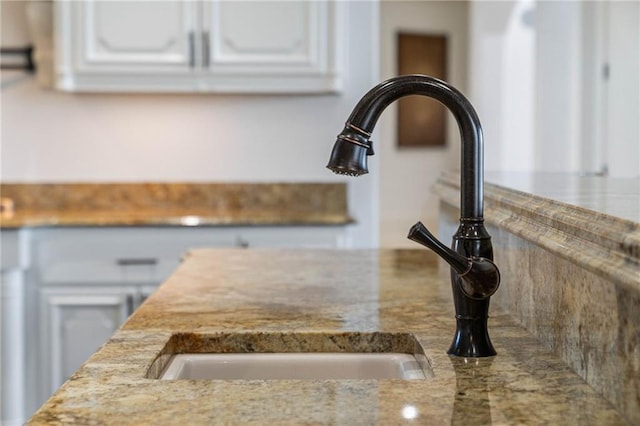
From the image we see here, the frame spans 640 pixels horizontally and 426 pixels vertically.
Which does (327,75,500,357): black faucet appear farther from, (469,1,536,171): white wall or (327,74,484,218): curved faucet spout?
(469,1,536,171): white wall

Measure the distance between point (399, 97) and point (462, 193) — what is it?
0.14m

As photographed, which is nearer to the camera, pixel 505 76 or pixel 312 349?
pixel 312 349

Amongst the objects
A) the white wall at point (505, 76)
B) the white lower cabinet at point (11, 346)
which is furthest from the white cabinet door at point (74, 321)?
the white wall at point (505, 76)

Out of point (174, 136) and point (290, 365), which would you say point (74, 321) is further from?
point (290, 365)

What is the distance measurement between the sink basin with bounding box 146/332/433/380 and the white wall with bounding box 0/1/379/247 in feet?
7.97

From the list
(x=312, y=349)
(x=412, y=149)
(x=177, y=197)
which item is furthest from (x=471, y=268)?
→ (x=412, y=149)

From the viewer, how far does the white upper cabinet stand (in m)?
3.41

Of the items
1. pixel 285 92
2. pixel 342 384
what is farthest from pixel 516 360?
pixel 285 92

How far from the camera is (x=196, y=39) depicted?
11.2 feet

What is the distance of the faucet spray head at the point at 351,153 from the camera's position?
41.8 inches

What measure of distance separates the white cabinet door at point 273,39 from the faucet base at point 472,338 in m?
2.38

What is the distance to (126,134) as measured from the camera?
3.74 m

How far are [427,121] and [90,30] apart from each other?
610 cm

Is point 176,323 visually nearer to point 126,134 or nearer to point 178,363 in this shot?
point 178,363
